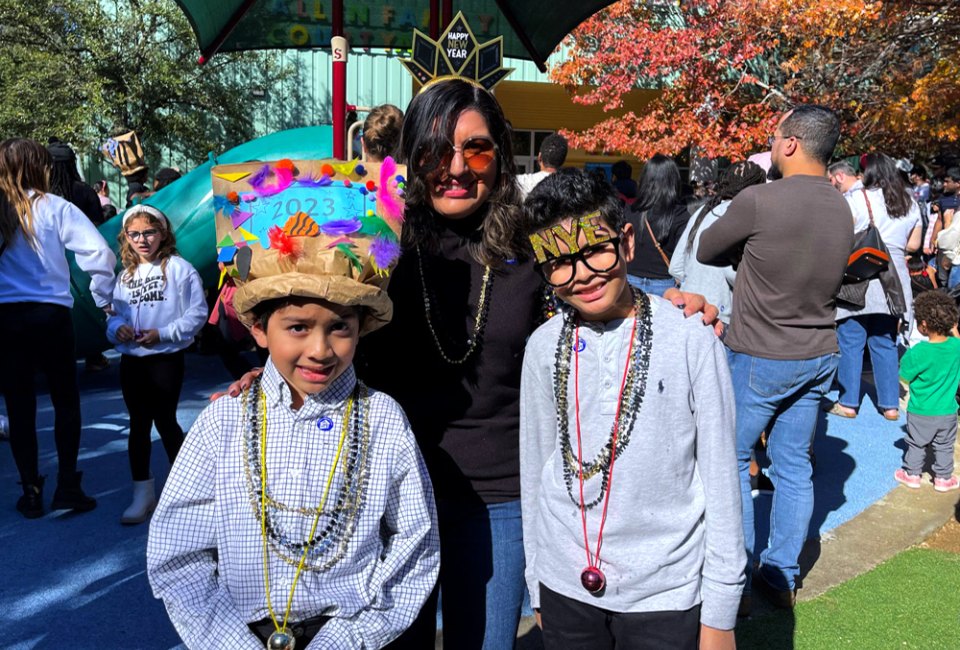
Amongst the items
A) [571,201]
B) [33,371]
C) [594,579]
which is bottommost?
[33,371]

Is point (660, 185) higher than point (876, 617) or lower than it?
higher

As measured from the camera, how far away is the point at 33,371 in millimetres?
4586

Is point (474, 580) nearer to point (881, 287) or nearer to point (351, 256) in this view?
point (351, 256)

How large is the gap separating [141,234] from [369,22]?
184cm

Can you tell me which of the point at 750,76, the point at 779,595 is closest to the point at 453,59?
the point at 779,595

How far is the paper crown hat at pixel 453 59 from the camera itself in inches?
98.5

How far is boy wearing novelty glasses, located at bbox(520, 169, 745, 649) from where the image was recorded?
187cm

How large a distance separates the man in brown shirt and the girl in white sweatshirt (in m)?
2.98

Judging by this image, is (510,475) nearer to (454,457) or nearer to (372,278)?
(454,457)

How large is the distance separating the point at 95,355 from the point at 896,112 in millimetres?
11175

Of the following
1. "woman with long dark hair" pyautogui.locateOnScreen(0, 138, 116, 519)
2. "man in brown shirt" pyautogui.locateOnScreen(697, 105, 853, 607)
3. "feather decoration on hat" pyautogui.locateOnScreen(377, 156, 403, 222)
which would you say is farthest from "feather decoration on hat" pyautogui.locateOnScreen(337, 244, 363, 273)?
"woman with long dark hair" pyautogui.locateOnScreen(0, 138, 116, 519)

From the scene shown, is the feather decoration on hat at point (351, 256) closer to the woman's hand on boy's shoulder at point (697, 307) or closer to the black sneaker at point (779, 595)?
the woman's hand on boy's shoulder at point (697, 307)

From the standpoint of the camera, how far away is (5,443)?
230 inches

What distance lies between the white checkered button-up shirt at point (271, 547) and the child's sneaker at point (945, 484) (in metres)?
4.54
